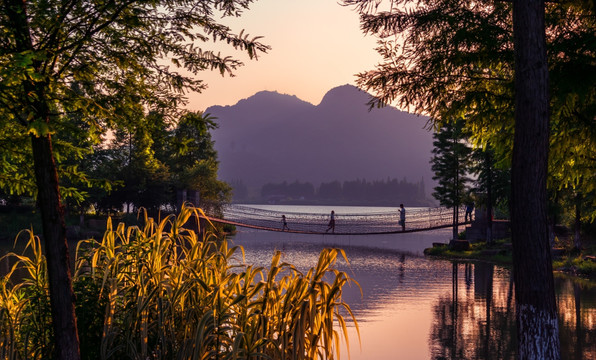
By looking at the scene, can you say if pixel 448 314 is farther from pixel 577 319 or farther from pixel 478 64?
pixel 478 64

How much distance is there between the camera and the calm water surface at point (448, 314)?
10.3 meters

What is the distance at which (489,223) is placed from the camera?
101ft

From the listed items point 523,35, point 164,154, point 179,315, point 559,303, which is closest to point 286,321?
point 179,315

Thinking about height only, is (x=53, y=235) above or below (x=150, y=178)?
below

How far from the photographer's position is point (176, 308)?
18.2 ft

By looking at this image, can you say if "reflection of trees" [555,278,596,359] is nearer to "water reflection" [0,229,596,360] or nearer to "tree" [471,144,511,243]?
"water reflection" [0,229,596,360]

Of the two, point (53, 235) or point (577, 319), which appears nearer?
point (53, 235)

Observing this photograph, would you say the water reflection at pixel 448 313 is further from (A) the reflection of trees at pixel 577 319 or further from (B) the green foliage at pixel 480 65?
(B) the green foliage at pixel 480 65

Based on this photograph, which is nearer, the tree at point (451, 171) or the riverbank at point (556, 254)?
the riverbank at point (556, 254)

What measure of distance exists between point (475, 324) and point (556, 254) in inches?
609

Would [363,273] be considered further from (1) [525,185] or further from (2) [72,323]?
(2) [72,323]

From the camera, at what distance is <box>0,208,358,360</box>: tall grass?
502cm

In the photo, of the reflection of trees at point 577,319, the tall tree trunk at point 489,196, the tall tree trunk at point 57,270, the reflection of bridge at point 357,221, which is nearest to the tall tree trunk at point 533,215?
the reflection of trees at point 577,319

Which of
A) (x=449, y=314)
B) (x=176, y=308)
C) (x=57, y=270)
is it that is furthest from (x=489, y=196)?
(x=57, y=270)
